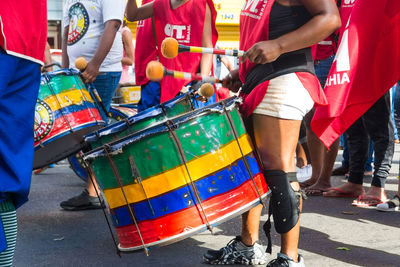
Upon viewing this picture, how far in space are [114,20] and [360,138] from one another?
2430mm

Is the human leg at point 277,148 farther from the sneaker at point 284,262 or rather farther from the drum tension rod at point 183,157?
the drum tension rod at point 183,157

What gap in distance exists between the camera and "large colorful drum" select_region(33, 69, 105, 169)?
13.4 feet

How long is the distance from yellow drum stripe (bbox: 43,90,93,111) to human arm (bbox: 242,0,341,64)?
1749mm

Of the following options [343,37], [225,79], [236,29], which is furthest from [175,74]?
[236,29]

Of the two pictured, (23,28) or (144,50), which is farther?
(144,50)

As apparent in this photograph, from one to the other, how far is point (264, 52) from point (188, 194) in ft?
2.38

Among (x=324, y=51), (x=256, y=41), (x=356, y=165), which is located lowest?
(x=356, y=165)

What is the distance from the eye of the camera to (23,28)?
2.36 m

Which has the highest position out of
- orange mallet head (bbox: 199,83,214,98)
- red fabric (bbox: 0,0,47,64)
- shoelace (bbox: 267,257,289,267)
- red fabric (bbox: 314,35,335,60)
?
red fabric (bbox: 0,0,47,64)

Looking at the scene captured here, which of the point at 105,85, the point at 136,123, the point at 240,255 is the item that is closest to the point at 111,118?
the point at 105,85

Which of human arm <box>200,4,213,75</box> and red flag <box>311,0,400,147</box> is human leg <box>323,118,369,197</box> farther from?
human arm <box>200,4,213,75</box>

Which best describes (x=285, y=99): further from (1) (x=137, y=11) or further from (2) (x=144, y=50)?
(2) (x=144, y=50)

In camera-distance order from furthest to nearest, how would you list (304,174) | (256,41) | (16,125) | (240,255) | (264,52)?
(304,174)
(240,255)
(256,41)
(264,52)
(16,125)

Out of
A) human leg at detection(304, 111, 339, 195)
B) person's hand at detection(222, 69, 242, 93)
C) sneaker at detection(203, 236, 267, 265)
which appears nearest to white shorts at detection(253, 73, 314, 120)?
person's hand at detection(222, 69, 242, 93)
